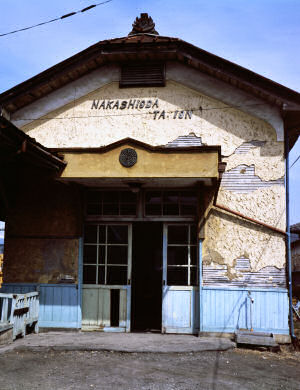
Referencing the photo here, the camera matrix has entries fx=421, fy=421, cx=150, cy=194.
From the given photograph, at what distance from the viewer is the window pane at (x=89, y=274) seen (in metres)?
8.79

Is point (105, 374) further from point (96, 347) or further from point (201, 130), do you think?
point (201, 130)

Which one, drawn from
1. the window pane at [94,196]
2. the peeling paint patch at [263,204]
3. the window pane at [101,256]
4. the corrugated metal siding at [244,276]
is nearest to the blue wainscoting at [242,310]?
the corrugated metal siding at [244,276]

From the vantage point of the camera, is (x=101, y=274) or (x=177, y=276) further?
(x=101, y=274)

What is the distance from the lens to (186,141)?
8852 millimetres

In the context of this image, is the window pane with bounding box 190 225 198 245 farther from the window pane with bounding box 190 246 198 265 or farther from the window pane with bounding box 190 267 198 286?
the window pane with bounding box 190 267 198 286

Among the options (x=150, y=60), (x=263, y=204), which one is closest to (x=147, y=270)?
(x=263, y=204)

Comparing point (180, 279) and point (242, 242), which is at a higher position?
point (242, 242)

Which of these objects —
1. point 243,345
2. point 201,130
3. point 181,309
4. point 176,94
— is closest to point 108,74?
point 176,94

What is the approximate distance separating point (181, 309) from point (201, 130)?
3.70 meters

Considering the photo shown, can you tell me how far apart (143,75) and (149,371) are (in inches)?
239

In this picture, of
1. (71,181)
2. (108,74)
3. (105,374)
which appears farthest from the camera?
(108,74)

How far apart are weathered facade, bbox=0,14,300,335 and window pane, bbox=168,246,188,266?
0.07 ft

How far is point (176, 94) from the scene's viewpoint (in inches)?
358

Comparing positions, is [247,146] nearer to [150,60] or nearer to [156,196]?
[156,196]
